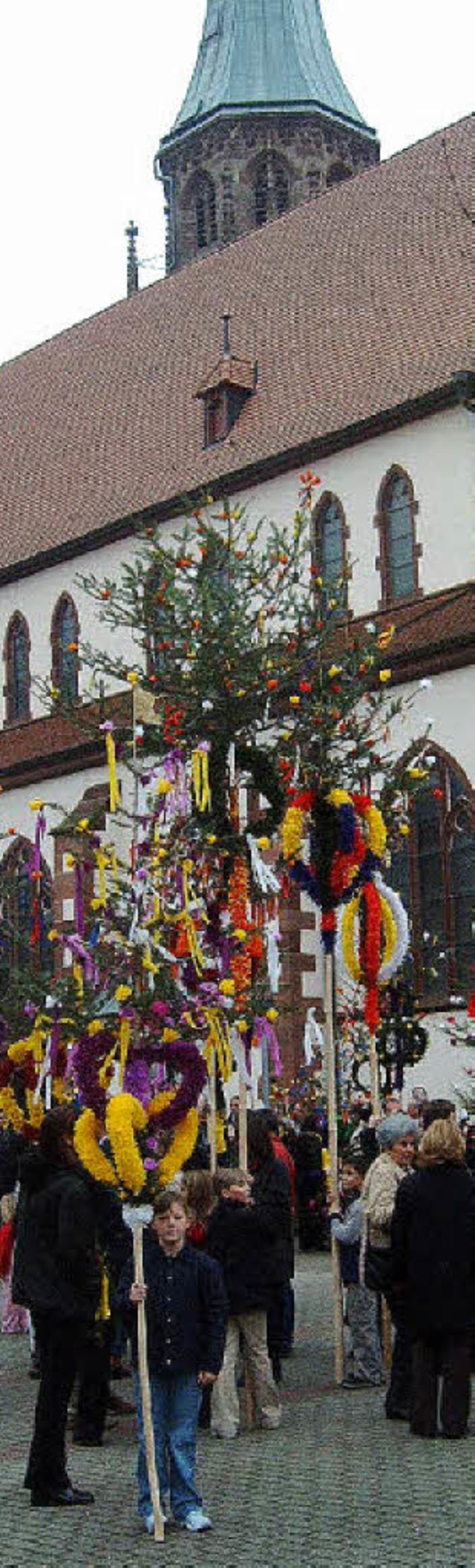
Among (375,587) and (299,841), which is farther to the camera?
(375,587)

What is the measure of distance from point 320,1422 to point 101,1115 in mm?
2208

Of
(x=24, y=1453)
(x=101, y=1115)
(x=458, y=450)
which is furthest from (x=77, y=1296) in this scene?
(x=458, y=450)

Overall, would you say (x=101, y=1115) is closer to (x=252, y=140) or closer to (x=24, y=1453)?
(x=24, y=1453)

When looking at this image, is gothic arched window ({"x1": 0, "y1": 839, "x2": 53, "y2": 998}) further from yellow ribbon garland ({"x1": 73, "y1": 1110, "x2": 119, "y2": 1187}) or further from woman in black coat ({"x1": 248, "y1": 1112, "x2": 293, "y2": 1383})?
yellow ribbon garland ({"x1": 73, "y1": 1110, "x2": 119, "y2": 1187})

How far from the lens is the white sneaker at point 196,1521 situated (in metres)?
7.29

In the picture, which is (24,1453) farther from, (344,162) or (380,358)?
(344,162)

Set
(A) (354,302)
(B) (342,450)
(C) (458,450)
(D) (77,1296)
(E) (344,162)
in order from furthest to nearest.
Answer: (E) (344,162)
(A) (354,302)
(B) (342,450)
(C) (458,450)
(D) (77,1296)

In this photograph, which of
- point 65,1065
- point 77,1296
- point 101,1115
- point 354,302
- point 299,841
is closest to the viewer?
point 77,1296

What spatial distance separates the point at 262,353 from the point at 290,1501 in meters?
25.1

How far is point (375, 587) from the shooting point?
25.7 metres

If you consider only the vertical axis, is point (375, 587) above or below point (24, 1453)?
above

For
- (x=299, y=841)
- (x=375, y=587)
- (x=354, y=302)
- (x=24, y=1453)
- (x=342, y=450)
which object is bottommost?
(x=24, y=1453)

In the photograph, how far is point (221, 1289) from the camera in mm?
7789

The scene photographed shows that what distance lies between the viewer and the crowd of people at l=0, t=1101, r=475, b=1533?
7645 mm
